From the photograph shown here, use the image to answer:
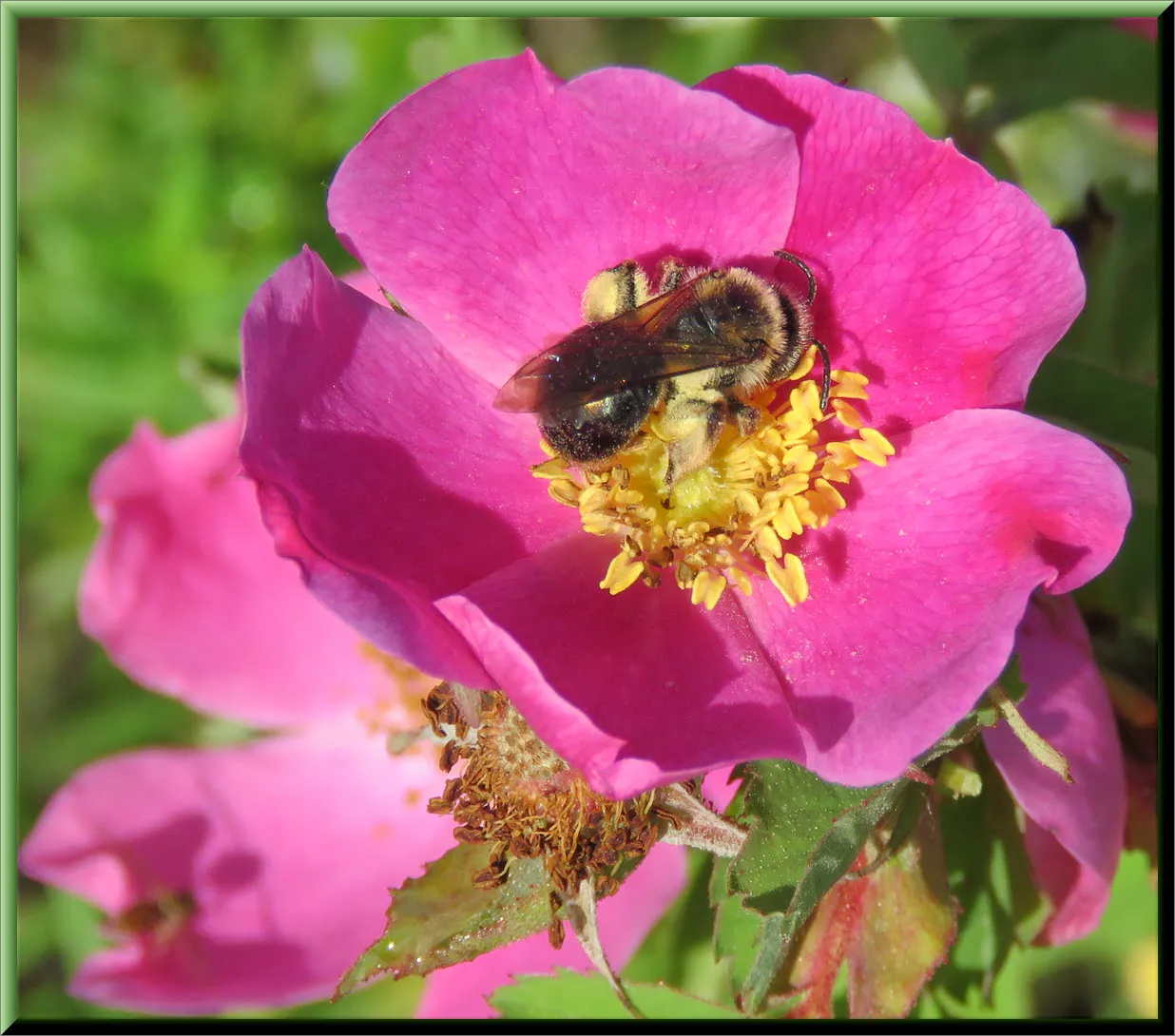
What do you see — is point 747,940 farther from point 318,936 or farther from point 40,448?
point 40,448

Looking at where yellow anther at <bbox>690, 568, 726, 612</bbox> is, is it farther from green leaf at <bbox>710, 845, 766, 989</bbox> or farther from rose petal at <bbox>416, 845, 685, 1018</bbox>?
rose petal at <bbox>416, 845, 685, 1018</bbox>

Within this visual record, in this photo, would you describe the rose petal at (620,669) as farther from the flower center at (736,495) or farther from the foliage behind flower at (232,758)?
the foliage behind flower at (232,758)

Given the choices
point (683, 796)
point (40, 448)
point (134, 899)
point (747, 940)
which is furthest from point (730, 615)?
point (40, 448)

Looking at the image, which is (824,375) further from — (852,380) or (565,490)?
(565,490)

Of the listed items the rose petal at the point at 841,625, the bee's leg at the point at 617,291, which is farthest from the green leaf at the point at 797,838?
the bee's leg at the point at 617,291

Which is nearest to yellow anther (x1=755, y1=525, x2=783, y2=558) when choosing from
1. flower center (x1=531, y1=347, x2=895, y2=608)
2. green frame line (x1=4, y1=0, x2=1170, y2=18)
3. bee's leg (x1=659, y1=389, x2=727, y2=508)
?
flower center (x1=531, y1=347, x2=895, y2=608)

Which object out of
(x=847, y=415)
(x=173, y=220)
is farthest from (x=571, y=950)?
(x=173, y=220)

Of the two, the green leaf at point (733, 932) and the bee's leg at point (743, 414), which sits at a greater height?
the bee's leg at point (743, 414)
